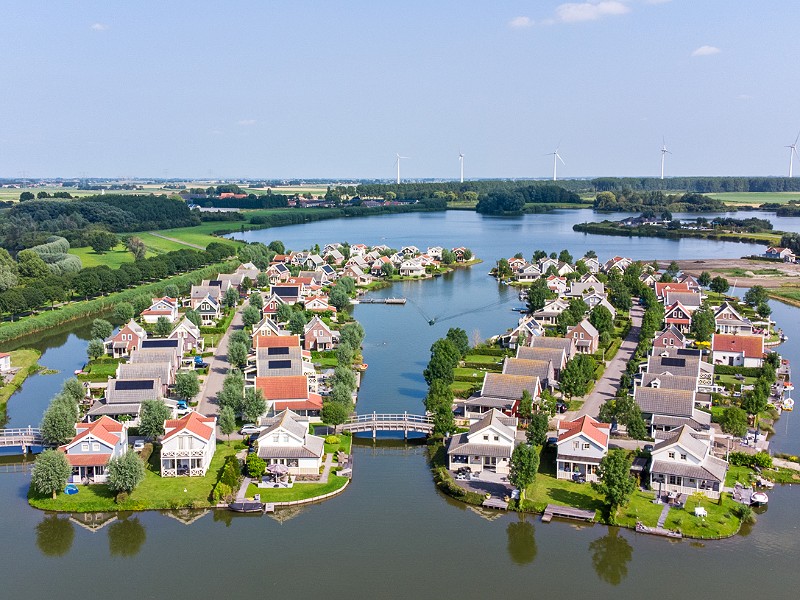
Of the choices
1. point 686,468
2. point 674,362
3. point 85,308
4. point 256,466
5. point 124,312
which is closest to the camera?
point 686,468

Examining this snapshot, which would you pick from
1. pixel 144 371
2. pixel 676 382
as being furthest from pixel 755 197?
pixel 144 371

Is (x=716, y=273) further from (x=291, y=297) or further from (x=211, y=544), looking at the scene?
(x=211, y=544)

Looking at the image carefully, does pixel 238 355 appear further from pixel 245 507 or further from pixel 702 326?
pixel 702 326

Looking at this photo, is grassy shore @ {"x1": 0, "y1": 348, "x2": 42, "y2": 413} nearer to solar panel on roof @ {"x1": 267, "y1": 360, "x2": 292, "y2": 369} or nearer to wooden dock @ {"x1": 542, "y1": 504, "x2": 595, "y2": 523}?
solar panel on roof @ {"x1": 267, "y1": 360, "x2": 292, "y2": 369}

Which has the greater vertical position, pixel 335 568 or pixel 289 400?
pixel 289 400

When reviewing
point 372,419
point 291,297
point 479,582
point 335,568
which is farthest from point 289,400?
point 291,297

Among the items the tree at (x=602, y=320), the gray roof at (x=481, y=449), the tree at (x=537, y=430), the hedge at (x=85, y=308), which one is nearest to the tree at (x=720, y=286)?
the tree at (x=602, y=320)

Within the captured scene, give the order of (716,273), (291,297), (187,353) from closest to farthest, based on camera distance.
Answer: (187,353) < (291,297) < (716,273)
